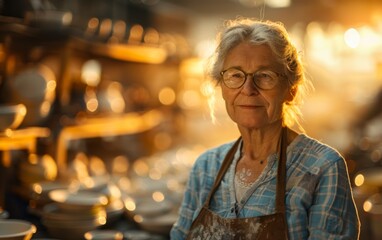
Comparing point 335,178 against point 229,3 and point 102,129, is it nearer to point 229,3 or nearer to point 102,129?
point 102,129

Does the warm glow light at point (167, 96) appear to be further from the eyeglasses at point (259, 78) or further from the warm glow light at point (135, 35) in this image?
the eyeglasses at point (259, 78)

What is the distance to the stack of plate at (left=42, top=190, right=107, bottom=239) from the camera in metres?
3.25

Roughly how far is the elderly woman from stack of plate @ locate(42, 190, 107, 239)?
922mm

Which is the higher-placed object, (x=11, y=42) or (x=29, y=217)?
(x=11, y=42)

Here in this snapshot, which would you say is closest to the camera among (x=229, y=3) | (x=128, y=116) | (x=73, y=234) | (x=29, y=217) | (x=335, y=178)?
(x=335, y=178)

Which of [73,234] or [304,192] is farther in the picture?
[73,234]

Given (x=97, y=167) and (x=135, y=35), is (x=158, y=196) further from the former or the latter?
(x=135, y=35)

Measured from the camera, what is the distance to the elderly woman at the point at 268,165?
86.3 inches

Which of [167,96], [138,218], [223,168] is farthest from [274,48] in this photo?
[167,96]

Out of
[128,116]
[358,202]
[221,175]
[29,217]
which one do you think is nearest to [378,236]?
[358,202]

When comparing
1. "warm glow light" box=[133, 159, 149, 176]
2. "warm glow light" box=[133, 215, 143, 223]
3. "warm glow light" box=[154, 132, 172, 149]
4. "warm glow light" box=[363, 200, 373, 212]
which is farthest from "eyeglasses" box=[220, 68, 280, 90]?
"warm glow light" box=[154, 132, 172, 149]

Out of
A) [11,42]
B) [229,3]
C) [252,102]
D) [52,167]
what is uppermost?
[229,3]

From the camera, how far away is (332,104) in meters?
11.1

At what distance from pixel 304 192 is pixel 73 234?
157cm
